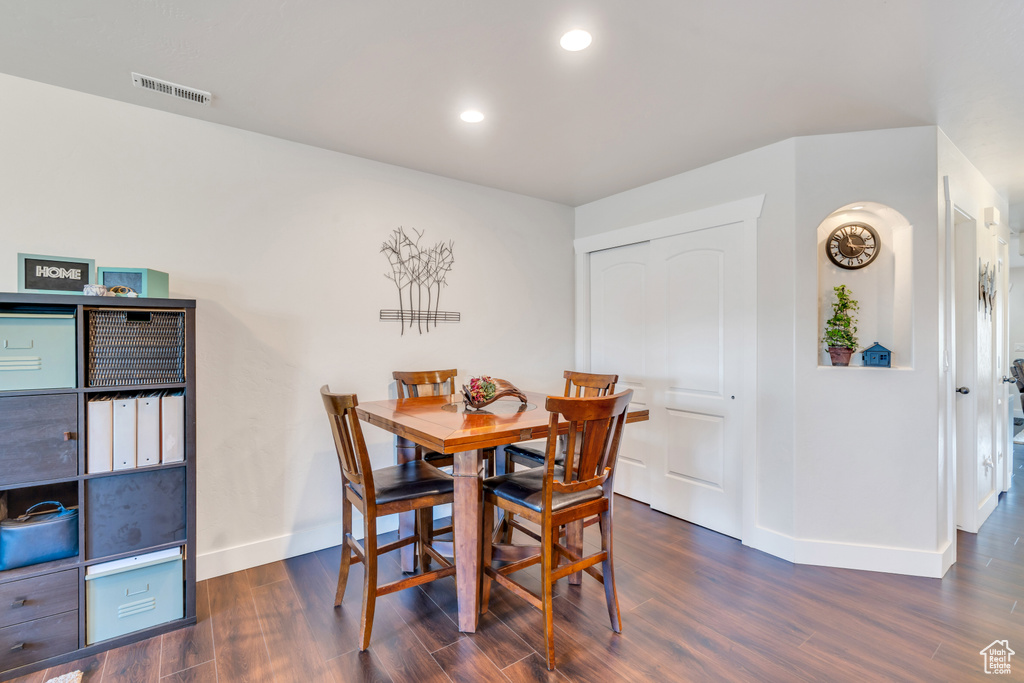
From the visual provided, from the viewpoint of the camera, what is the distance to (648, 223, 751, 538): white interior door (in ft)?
10.1

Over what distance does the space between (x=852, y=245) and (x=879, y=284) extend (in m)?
0.28

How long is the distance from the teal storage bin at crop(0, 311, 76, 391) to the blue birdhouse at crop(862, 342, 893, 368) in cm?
396

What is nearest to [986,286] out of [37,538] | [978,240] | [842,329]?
[978,240]

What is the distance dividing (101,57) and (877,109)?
3639mm

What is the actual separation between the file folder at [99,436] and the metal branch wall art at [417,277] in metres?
1.52

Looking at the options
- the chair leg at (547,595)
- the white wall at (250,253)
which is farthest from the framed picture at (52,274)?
the chair leg at (547,595)

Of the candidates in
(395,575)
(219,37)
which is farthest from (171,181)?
(395,575)

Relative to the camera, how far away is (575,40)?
1.83m

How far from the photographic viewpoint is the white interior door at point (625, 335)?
370cm

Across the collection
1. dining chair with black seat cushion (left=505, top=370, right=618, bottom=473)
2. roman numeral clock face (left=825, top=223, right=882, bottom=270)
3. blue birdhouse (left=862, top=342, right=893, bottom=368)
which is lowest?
dining chair with black seat cushion (left=505, top=370, right=618, bottom=473)

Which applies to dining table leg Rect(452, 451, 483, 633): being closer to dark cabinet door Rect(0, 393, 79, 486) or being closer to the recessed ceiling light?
dark cabinet door Rect(0, 393, 79, 486)

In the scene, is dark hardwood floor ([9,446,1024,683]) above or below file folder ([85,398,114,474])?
below

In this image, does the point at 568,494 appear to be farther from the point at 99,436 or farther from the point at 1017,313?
the point at 1017,313

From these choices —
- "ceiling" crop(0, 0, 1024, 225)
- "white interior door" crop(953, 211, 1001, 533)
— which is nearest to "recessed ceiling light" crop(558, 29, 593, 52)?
"ceiling" crop(0, 0, 1024, 225)
